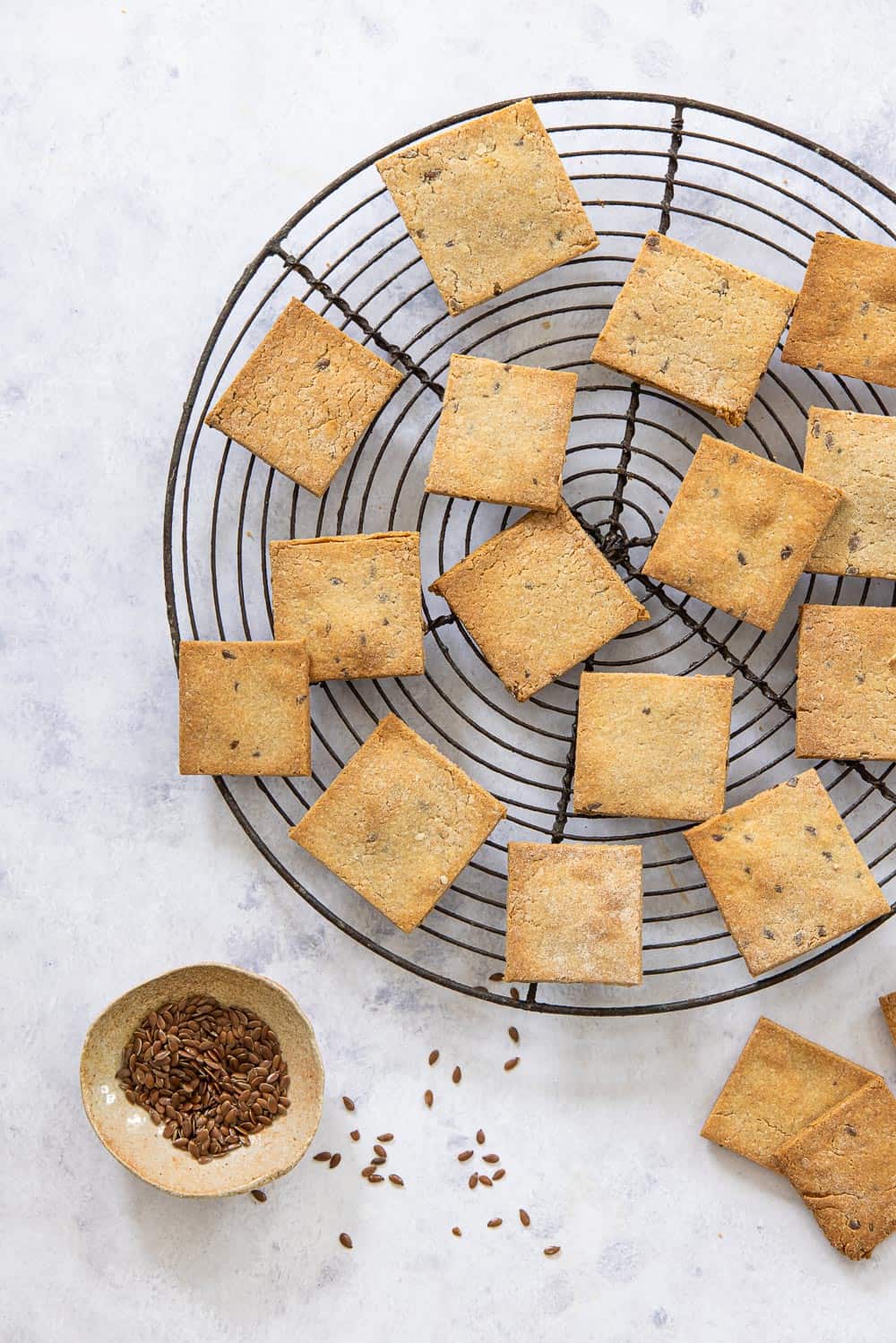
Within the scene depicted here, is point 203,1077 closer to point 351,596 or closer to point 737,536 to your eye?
point 351,596

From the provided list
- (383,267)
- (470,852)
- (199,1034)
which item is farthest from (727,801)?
(383,267)

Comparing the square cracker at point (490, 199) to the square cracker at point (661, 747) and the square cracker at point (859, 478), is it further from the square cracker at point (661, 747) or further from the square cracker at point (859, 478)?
the square cracker at point (661, 747)

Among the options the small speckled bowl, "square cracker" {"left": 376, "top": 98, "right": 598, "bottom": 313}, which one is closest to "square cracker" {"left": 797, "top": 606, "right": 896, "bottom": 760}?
"square cracker" {"left": 376, "top": 98, "right": 598, "bottom": 313}

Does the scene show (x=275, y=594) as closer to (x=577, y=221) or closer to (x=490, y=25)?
(x=577, y=221)

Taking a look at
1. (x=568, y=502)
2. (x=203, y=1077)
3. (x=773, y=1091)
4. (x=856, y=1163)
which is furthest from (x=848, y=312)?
(x=203, y=1077)

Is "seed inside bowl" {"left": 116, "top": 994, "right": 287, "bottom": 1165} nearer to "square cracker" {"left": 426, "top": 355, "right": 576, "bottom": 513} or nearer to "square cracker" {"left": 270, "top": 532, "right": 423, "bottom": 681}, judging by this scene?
"square cracker" {"left": 270, "top": 532, "right": 423, "bottom": 681}

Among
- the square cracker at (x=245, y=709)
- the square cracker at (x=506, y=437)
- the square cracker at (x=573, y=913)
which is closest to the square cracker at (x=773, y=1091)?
the square cracker at (x=573, y=913)
